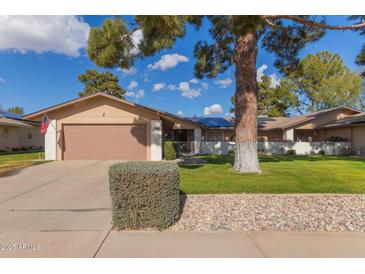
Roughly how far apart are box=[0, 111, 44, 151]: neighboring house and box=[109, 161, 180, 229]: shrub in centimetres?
2012

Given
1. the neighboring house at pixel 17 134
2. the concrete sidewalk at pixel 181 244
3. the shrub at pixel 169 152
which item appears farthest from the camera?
the neighboring house at pixel 17 134

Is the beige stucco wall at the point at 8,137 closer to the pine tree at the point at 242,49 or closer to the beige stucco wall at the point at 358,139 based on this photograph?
the pine tree at the point at 242,49

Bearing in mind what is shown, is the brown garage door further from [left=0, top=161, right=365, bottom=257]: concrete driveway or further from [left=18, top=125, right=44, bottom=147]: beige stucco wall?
[left=18, top=125, right=44, bottom=147]: beige stucco wall

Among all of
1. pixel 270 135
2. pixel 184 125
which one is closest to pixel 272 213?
pixel 184 125

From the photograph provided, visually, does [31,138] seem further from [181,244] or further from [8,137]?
[181,244]

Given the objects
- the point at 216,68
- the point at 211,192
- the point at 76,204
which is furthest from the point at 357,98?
the point at 76,204

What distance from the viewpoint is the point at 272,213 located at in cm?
463

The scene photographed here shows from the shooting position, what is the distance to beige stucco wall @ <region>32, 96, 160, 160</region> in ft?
48.2

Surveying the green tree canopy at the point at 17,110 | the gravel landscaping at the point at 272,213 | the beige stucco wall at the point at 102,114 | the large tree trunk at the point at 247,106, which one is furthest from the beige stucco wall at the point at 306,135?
the green tree canopy at the point at 17,110

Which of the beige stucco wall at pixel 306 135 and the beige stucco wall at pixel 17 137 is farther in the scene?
the beige stucco wall at pixel 306 135

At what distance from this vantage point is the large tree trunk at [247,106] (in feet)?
29.3

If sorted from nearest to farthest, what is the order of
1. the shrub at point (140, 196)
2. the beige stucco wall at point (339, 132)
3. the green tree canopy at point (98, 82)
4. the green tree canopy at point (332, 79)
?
the shrub at point (140, 196)
the beige stucco wall at point (339, 132)
the green tree canopy at point (332, 79)
the green tree canopy at point (98, 82)

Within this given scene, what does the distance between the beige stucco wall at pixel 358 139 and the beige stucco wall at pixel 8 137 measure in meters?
32.3

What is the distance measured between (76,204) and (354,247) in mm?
5321
